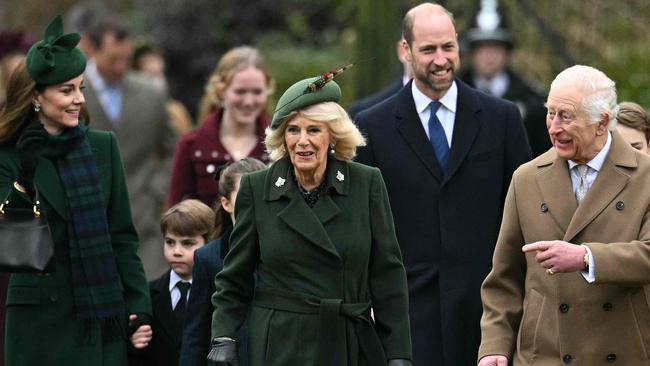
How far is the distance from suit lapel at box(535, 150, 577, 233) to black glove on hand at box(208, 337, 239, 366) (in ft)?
4.77

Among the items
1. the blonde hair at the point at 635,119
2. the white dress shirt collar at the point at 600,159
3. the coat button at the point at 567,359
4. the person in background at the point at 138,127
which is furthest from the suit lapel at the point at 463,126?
the person in background at the point at 138,127

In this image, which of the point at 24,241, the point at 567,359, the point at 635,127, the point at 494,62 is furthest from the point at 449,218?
the point at 494,62

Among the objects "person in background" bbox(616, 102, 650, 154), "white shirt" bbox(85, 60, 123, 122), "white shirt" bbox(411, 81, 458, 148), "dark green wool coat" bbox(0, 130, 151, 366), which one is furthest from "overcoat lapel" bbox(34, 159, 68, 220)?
"white shirt" bbox(85, 60, 123, 122)

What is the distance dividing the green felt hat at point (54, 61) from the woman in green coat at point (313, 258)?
1360 millimetres

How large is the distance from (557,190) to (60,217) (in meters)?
2.48

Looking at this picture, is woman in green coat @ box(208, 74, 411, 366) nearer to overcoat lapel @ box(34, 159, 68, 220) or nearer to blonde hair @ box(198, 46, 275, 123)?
overcoat lapel @ box(34, 159, 68, 220)

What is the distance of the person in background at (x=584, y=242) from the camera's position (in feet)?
23.7

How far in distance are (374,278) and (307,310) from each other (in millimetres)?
339

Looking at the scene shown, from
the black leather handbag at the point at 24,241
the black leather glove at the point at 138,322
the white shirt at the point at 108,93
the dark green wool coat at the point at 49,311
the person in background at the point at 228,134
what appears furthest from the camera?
the white shirt at the point at 108,93

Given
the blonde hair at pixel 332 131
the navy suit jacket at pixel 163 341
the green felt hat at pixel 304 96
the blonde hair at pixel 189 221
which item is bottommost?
the navy suit jacket at pixel 163 341

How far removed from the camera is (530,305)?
7.51 m

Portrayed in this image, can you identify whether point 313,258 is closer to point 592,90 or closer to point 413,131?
point 592,90

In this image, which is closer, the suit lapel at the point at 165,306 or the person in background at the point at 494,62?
the suit lapel at the point at 165,306

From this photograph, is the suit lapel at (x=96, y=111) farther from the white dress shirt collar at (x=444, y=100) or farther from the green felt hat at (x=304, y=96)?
the green felt hat at (x=304, y=96)
